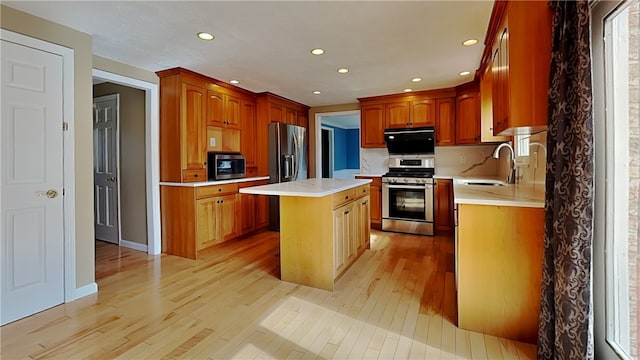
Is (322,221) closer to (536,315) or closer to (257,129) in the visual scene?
(536,315)

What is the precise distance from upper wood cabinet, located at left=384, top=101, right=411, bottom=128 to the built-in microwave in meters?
2.50

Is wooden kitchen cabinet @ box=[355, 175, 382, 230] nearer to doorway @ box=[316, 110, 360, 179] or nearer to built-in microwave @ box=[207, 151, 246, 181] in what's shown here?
built-in microwave @ box=[207, 151, 246, 181]

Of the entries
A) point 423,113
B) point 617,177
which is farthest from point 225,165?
point 617,177

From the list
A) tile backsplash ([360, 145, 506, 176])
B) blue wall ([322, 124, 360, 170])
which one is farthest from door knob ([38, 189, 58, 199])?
blue wall ([322, 124, 360, 170])

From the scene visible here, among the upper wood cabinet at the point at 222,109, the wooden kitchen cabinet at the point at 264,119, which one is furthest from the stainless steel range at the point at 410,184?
the upper wood cabinet at the point at 222,109

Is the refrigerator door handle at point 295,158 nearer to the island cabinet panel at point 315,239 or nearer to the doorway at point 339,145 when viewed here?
the doorway at point 339,145

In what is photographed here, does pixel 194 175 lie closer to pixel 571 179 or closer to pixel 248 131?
pixel 248 131

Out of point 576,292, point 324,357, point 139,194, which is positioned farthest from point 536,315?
point 139,194

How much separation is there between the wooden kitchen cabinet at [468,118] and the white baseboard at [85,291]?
16.1 feet

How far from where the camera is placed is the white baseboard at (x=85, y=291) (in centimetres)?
258

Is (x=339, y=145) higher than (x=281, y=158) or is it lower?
higher

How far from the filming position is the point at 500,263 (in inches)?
77.2

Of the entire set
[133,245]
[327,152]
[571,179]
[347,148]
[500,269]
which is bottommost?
[133,245]

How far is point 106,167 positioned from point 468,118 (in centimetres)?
532
